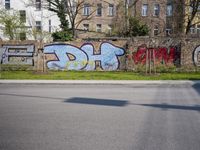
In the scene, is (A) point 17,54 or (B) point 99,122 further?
(A) point 17,54

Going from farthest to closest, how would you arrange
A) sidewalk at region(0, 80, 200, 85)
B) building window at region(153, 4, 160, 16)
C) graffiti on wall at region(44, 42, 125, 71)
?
building window at region(153, 4, 160, 16) < graffiti on wall at region(44, 42, 125, 71) < sidewalk at region(0, 80, 200, 85)

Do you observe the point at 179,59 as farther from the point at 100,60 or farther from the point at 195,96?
A: the point at 195,96

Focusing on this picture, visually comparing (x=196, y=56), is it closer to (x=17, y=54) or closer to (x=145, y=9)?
(x=17, y=54)

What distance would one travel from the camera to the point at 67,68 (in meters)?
26.4

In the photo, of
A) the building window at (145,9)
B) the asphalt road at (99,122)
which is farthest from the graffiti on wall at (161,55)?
the building window at (145,9)

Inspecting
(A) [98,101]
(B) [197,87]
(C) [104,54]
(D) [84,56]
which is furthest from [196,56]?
(A) [98,101]

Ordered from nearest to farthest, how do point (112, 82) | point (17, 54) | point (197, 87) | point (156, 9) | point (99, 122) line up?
point (99, 122)
point (197, 87)
point (112, 82)
point (17, 54)
point (156, 9)

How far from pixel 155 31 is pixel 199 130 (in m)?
51.4

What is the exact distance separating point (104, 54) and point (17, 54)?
700 cm

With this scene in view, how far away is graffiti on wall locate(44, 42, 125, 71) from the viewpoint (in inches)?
1021

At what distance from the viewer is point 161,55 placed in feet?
83.8

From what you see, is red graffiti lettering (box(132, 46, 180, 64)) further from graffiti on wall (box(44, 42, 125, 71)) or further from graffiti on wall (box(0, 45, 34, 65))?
graffiti on wall (box(0, 45, 34, 65))

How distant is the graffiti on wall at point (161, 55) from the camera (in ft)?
83.1

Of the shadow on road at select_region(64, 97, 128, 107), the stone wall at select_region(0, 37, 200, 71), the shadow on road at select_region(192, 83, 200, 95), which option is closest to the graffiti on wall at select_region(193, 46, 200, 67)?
the stone wall at select_region(0, 37, 200, 71)
